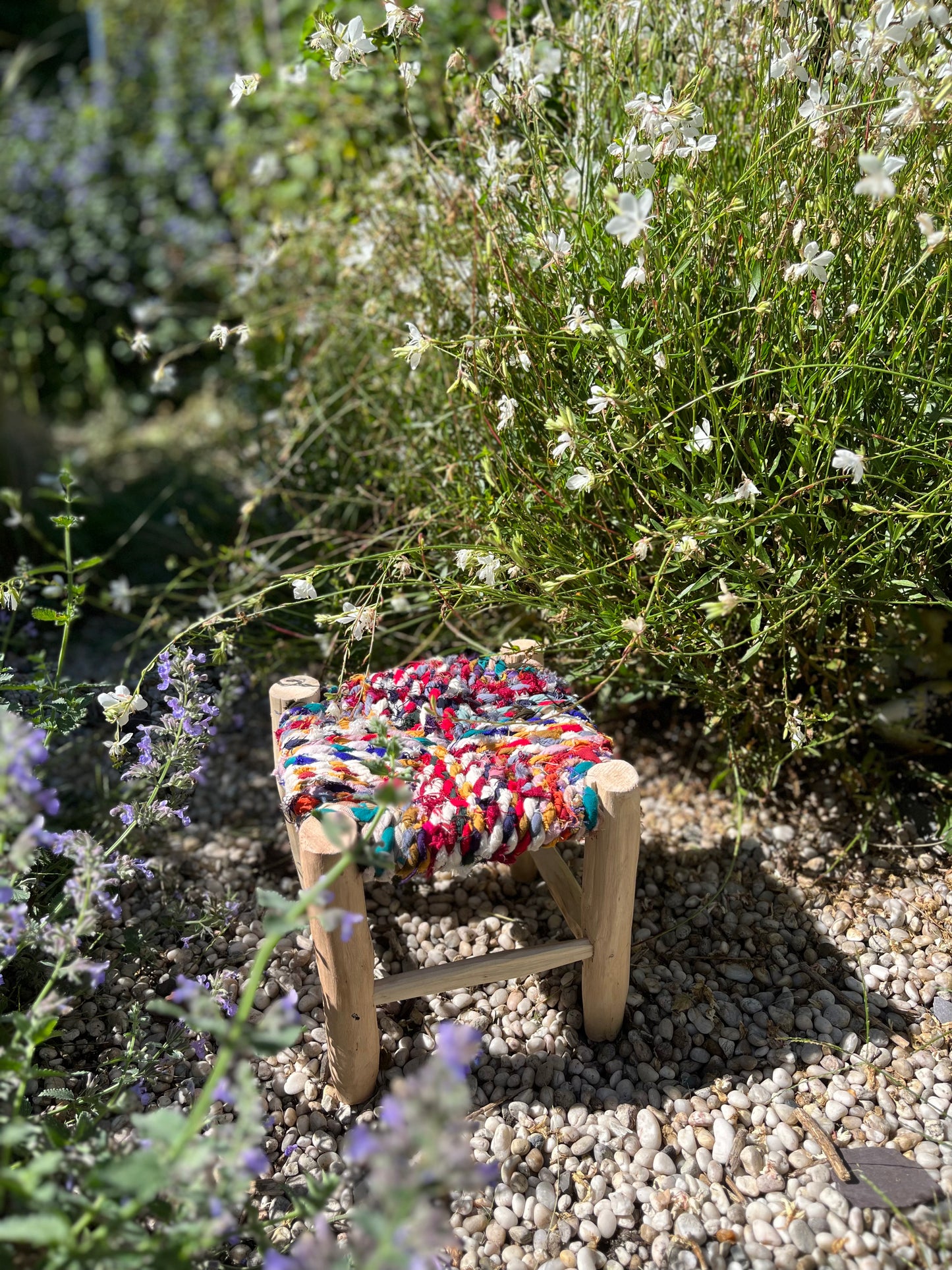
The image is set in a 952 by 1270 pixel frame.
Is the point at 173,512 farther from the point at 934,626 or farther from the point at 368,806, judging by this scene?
the point at 934,626

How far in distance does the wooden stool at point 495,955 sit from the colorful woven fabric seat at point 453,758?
48 mm

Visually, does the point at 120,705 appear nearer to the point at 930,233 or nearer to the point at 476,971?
the point at 476,971

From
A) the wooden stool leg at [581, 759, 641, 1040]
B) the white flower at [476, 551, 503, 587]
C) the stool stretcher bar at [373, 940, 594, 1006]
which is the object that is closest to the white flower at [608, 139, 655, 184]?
the white flower at [476, 551, 503, 587]

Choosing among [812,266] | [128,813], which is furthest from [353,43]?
[128,813]

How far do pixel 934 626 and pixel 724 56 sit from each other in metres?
1.11

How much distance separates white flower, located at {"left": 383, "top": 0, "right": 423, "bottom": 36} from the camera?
137 cm

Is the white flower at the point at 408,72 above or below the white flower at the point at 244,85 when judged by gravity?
above

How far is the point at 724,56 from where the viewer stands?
171 centimetres

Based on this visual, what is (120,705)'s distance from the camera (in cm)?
136

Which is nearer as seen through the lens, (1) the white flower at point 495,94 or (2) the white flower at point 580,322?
(2) the white flower at point 580,322

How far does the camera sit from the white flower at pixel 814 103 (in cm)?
130

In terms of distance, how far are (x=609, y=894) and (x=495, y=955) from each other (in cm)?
19

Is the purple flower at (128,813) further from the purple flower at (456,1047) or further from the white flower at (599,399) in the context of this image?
the white flower at (599,399)

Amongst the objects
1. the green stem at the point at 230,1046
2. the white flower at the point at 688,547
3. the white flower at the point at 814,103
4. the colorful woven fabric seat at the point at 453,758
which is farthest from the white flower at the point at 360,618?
the white flower at the point at 814,103
